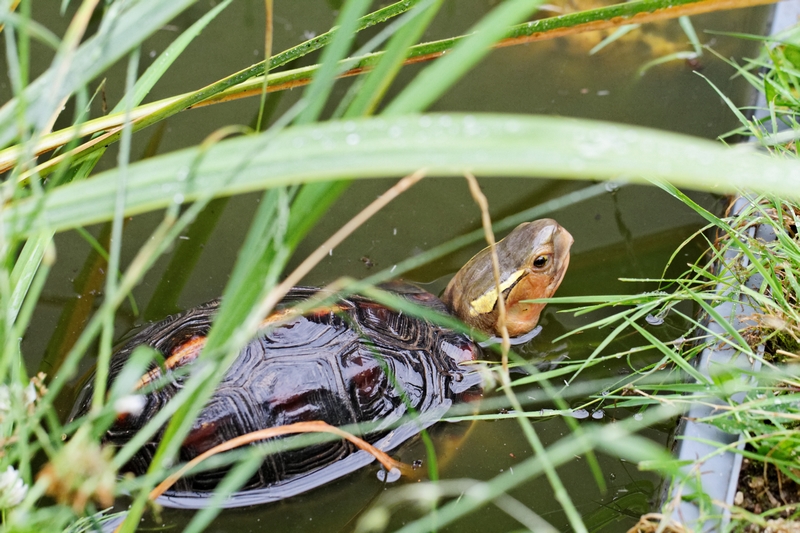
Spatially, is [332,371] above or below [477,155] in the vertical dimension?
below

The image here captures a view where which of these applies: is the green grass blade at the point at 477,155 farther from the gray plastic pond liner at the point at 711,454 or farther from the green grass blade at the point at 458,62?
the gray plastic pond liner at the point at 711,454

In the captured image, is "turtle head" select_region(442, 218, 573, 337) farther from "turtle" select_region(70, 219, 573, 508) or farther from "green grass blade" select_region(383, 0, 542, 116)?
"green grass blade" select_region(383, 0, 542, 116)

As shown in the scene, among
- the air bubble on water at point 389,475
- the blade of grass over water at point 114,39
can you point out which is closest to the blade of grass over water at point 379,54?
the blade of grass over water at point 114,39

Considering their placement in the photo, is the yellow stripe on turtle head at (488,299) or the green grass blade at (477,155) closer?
the green grass blade at (477,155)

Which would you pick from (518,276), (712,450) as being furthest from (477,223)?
(712,450)

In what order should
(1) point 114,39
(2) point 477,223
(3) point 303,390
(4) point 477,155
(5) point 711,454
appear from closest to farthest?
(4) point 477,155 → (1) point 114,39 → (5) point 711,454 → (3) point 303,390 → (2) point 477,223

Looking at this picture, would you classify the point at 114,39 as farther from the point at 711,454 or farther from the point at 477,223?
the point at 477,223
